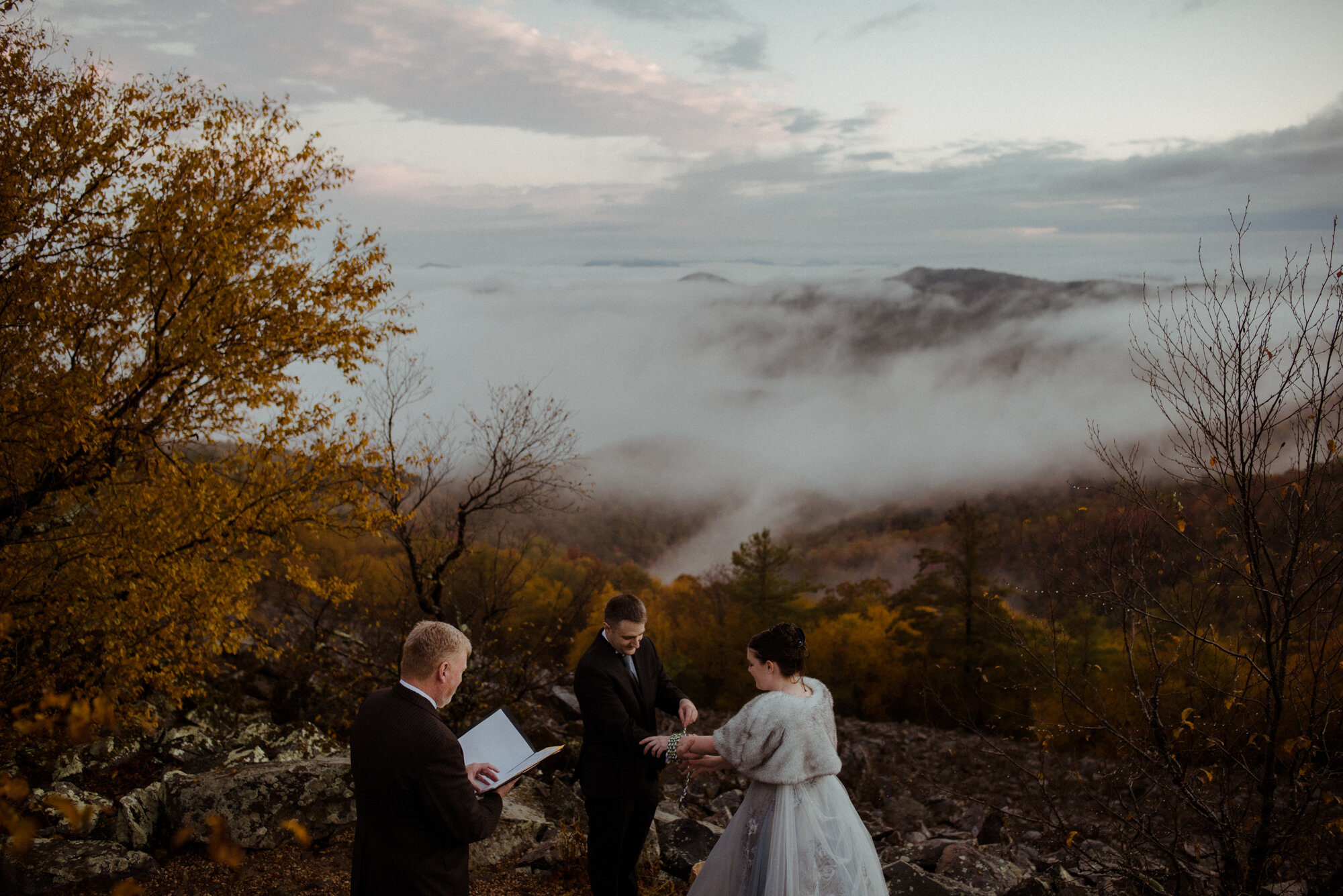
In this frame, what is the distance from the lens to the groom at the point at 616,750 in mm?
4914

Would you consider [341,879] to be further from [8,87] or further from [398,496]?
[8,87]

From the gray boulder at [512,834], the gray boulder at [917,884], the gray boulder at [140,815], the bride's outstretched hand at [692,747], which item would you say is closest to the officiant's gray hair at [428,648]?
the bride's outstretched hand at [692,747]

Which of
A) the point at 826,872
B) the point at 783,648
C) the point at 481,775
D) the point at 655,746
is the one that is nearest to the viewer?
the point at 481,775

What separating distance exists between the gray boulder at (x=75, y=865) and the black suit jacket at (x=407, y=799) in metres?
3.72

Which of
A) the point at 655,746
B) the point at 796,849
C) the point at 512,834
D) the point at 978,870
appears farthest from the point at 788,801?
the point at 978,870

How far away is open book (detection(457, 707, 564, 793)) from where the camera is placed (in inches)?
159

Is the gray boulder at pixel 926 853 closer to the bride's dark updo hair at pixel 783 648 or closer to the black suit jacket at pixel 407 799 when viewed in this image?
the bride's dark updo hair at pixel 783 648

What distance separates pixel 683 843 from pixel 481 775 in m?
3.92

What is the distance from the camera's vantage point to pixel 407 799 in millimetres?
3387

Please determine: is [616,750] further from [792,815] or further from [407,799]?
[407,799]

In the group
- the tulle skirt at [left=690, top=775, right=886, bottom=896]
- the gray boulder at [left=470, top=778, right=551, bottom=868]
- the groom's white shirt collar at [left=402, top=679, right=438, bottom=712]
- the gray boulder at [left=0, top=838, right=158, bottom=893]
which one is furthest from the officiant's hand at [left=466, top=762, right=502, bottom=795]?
the gray boulder at [left=0, top=838, right=158, bottom=893]

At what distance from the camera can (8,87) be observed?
9281mm

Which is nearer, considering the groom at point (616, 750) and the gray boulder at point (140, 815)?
the groom at point (616, 750)

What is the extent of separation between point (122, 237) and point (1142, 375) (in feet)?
34.8
